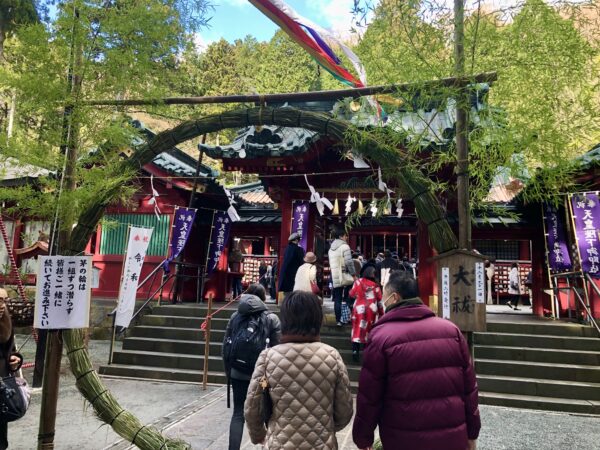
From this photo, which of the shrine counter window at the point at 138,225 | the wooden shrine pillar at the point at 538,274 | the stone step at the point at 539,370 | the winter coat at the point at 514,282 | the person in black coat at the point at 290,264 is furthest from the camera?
the winter coat at the point at 514,282

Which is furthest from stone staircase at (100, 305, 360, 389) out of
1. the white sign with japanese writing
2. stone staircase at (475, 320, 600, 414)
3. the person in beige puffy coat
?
the person in beige puffy coat

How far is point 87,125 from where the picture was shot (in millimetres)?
4488

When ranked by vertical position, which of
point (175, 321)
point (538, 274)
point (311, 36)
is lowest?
point (175, 321)

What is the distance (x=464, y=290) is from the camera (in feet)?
10.9

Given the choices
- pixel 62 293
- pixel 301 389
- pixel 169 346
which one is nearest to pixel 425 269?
pixel 169 346

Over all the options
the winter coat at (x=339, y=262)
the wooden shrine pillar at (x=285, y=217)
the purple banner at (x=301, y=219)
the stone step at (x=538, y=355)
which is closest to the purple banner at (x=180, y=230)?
the wooden shrine pillar at (x=285, y=217)

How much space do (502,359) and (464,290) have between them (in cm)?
506

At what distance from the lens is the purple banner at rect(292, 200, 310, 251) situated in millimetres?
10969

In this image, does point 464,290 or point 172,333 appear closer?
point 464,290

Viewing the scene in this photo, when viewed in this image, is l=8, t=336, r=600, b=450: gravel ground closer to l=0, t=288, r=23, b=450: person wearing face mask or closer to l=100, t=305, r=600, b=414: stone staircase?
l=100, t=305, r=600, b=414: stone staircase

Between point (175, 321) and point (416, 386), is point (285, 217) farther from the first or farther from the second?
point (416, 386)

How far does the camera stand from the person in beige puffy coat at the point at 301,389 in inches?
93.1

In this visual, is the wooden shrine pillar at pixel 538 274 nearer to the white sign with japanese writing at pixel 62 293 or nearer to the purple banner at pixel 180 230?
the purple banner at pixel 180 230

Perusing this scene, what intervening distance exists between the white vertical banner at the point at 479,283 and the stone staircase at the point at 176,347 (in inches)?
168
